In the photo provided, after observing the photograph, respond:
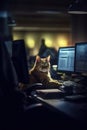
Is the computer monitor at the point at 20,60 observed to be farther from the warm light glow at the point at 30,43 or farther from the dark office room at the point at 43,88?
the warm light glow at the point at 30,43

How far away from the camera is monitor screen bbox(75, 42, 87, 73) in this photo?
378cm

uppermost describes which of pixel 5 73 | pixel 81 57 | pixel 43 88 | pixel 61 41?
pixel 5 73

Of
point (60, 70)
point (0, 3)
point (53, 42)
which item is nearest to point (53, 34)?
point (53, 42)

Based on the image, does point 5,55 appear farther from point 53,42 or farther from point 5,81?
point 53,42

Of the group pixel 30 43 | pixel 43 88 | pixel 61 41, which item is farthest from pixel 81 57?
pixel 61 41

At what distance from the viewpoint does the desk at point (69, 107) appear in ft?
8.07

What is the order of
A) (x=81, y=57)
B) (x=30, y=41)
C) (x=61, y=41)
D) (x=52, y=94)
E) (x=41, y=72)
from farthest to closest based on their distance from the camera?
(x=61, y=41), (x=30, y=41), (x=41, y=72), (x=81, y=57), (x=52, y=94)

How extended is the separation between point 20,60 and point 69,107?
92 cm

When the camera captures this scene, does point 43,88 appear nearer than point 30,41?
Yes

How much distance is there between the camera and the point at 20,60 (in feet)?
11.5

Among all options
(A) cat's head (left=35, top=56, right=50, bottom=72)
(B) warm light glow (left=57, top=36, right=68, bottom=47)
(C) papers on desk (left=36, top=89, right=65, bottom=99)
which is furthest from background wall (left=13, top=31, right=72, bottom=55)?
(C) papers on desk (left=36, top=89, right=65, bottom=99)

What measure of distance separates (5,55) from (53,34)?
46.9ft

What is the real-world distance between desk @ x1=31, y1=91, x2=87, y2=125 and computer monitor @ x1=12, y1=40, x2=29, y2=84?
354 mm

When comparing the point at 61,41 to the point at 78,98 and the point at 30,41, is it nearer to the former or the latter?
the point at 30,41
